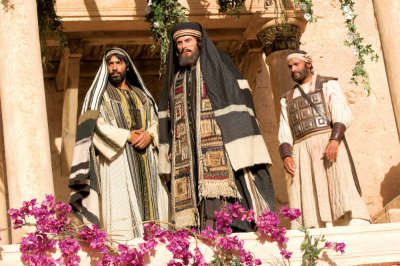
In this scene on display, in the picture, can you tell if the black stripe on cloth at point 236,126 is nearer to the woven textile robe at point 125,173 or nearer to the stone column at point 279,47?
the woven textile robe at point 125,173

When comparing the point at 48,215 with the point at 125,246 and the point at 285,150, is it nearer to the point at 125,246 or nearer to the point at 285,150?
the point at 125,246

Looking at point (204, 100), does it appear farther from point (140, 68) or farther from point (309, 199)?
point (140, 68)

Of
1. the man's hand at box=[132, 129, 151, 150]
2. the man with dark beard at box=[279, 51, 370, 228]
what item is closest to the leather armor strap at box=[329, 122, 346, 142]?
the man with dark beard at box=[279, 51, 370, 228]

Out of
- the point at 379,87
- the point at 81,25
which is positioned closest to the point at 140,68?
the point at 81,25

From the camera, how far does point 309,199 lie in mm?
7723

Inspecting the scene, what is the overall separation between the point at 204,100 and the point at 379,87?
4808 mm

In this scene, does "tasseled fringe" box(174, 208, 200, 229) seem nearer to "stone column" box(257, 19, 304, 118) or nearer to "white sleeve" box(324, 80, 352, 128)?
"white sleeve" box(324, 80, 352, 128)

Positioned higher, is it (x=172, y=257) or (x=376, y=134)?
(x=376, y=134)

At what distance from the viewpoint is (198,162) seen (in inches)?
287

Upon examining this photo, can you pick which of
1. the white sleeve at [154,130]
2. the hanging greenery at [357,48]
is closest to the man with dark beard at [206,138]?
the white sleeve at [154,130]

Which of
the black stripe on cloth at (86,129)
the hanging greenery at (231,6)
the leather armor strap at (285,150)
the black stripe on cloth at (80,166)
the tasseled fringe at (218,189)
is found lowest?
the tasseled fringe at (218,189)

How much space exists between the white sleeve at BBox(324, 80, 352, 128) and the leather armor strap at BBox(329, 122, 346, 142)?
4 cm

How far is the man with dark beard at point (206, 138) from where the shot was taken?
23.4 feet

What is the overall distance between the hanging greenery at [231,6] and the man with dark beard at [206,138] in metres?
1.99
